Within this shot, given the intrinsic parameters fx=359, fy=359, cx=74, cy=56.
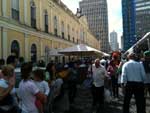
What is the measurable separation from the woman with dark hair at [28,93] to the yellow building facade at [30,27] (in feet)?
52.0

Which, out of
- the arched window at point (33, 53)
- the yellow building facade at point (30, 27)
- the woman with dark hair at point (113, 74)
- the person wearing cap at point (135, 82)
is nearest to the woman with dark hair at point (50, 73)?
the person wearing cap at point (135, 82)

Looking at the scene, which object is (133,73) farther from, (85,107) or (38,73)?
(38,73)

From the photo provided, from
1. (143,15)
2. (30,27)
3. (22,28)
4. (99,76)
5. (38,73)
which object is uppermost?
(143,15)

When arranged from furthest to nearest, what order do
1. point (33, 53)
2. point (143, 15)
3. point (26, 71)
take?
point (143, 15) → point (33, 53) → point (26, 71)

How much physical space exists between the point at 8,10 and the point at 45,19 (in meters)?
10.6

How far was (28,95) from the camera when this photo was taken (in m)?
6.21

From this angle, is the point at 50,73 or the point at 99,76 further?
the point at 99,76

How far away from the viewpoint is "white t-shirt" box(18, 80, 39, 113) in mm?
6184

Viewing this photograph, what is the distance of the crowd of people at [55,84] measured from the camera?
244 inches

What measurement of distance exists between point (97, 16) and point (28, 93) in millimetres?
132589

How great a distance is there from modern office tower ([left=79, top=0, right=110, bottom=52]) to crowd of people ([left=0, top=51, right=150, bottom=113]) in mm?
112402

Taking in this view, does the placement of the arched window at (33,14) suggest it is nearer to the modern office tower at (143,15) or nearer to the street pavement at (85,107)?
the street pavement at (85,107)

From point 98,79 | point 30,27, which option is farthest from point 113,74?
point 30,27

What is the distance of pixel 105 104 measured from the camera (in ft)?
42.9
